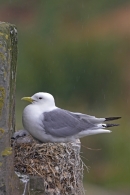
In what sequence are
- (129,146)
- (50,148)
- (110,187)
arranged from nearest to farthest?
(50,148) → (110,187) → (129,146)

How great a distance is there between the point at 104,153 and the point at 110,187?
0.46 meters

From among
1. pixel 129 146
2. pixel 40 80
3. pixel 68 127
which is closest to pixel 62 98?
pixel 40 80

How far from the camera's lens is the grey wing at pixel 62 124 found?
292 centimetres

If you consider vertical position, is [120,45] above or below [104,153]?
above

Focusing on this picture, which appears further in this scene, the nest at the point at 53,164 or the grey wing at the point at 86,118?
the grey wing at the point at 86,118

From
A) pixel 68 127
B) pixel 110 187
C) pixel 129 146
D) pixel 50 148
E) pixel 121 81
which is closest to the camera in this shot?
pixel 50 148

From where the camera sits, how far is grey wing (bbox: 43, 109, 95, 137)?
115 inches

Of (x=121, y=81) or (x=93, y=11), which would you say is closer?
(x=121, y=81)

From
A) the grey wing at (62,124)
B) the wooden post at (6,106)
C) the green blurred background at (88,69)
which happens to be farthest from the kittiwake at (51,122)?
the green blurred background at (88,69)

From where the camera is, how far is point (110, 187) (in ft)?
20.4

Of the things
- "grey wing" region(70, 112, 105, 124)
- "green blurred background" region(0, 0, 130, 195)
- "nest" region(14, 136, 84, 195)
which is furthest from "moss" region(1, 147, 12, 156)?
"green blurred background" region(0, 0, 130, 195)

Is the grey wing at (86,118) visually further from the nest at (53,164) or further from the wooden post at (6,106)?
the wooden post at (6,106)

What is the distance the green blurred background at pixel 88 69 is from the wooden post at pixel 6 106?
3.93 m

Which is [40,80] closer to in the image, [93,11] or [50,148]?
[93,11]
